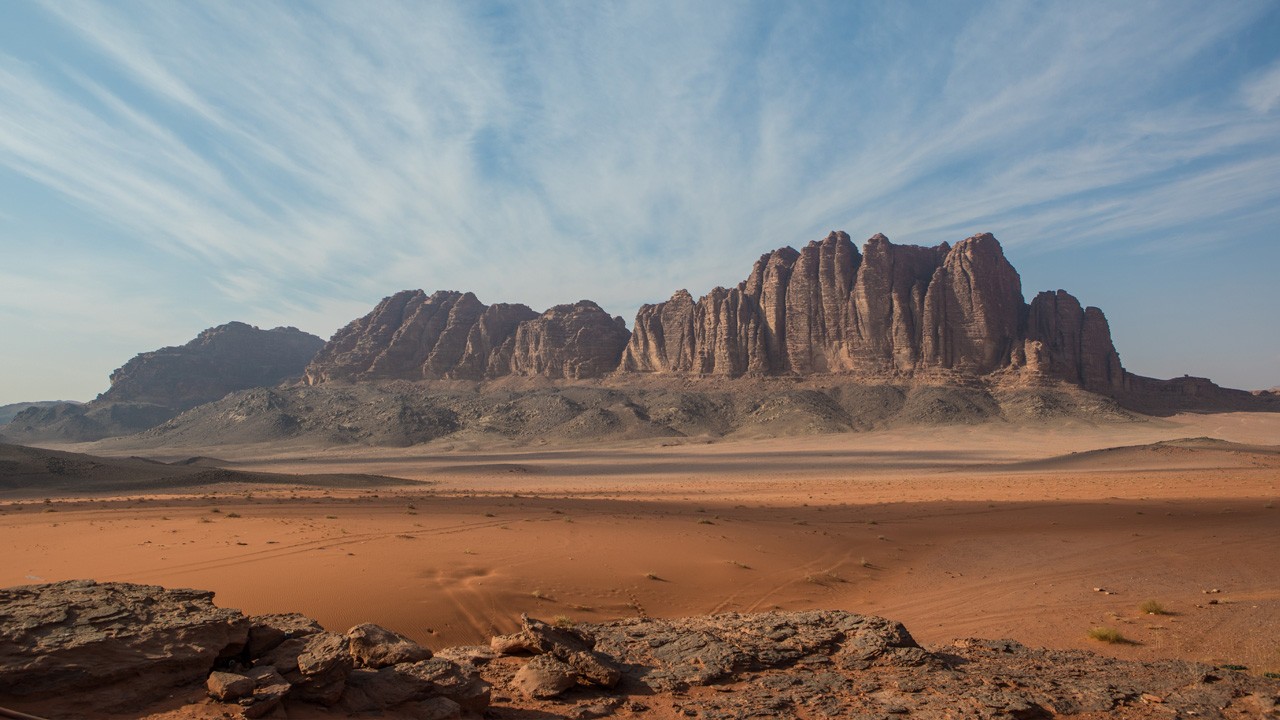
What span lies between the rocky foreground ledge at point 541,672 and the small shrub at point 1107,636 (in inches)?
66.0

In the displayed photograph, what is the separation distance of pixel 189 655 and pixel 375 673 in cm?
143

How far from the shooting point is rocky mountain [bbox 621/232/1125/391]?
346ft

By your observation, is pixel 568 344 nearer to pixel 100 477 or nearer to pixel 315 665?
pixel 100 477

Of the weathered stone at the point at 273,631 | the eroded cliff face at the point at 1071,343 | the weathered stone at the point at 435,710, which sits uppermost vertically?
the eroded cliff face at the point at 1071,343

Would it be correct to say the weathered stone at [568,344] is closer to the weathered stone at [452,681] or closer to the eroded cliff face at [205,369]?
the eroded cliff face at [205,369]

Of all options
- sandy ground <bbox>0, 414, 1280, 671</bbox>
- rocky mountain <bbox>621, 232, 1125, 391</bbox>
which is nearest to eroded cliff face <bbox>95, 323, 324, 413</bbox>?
rocky mountain <bbox>621, 232, 1125, 391</bbox>

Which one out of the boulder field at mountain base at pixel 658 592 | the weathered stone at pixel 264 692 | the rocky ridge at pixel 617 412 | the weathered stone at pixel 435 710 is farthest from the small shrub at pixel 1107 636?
the rocky ridge at pixel 617 412

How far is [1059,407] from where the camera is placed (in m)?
91.1

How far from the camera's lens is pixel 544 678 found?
6.43 m

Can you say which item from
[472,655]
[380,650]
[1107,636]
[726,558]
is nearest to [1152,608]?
[1107,636]

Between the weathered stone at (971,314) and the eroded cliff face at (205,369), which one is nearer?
the weathered stone at (971,314)

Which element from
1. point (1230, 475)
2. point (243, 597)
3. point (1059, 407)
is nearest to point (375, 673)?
point (243, 597)

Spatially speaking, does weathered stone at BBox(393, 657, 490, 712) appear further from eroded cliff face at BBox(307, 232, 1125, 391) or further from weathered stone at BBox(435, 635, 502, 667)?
eroded cliff face at BBox(307, 232, 1125, 391)

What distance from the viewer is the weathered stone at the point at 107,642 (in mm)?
4730
